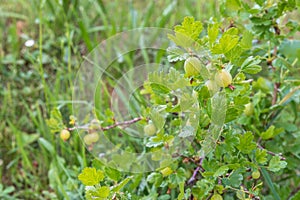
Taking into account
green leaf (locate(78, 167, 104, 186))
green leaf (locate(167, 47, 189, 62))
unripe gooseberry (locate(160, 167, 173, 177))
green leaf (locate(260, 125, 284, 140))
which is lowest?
unripe gooseberry (locate(160, 167, 173, 177))

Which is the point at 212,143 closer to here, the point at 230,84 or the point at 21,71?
the point at 230,84

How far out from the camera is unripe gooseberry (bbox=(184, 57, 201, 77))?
98 cm

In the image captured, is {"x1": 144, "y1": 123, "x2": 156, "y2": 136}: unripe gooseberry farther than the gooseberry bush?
Yes

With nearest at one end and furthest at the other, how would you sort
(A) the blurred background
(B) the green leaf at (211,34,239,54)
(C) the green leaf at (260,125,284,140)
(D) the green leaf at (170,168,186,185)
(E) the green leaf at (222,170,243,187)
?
(B) the green leaf at (211,34,239,54), (E) the green leaf at (222,170,243,187), (D) the green leaf at (170,168,186,185), (C) the green leaf at (260,125,284,140), (A) the blurred background

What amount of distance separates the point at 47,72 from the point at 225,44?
56.8 inches

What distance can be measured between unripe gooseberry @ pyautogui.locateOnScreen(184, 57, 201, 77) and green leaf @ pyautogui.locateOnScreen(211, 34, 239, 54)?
1.8 inches

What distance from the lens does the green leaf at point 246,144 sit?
1.07 metres

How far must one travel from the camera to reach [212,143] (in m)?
1.09

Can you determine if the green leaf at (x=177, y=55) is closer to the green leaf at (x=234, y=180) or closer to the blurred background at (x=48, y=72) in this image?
the green leaf at (x=234, y=180)

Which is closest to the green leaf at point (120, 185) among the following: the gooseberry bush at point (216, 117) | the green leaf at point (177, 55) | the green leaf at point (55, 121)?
the gooseberry bush at point (216, 117)

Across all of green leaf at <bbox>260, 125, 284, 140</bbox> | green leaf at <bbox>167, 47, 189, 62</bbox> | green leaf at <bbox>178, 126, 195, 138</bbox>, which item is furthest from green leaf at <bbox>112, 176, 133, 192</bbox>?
green leaf at <bbox>260, 125, 284, 140</bbox>

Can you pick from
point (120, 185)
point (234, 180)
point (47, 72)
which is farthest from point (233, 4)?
point (47, 72)

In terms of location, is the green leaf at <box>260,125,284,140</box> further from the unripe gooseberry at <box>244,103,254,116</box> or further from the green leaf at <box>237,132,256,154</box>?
the green leaf at <box>237,132,256,154</box>

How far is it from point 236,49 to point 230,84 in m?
0.08
